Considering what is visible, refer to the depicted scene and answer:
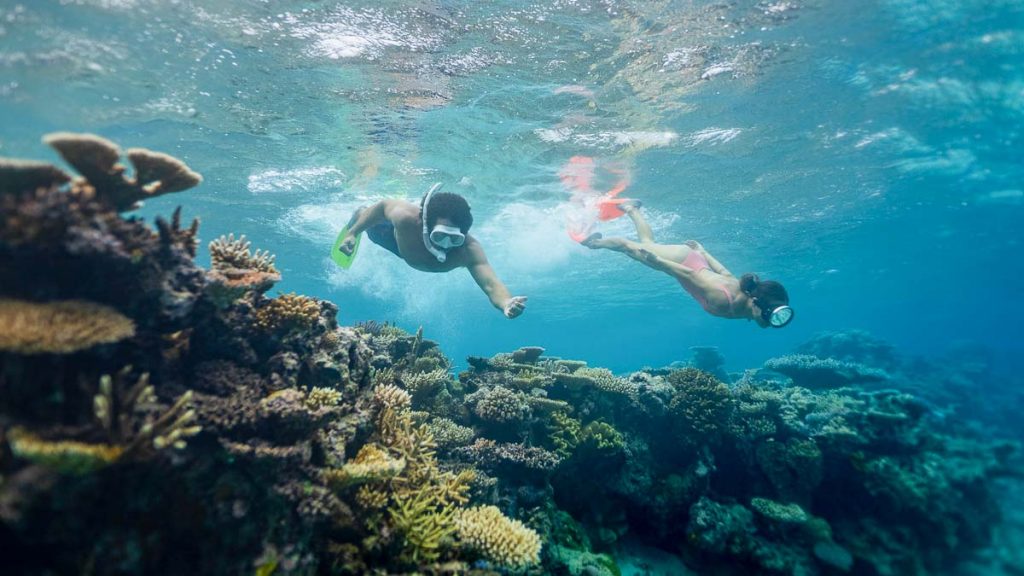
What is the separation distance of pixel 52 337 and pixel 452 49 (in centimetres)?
1113

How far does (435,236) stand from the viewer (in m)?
6.70

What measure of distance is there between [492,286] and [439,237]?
1239 mm

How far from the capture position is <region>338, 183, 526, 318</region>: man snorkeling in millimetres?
6770

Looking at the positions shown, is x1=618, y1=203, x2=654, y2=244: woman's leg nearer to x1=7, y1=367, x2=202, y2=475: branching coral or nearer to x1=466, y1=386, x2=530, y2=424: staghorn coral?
x1=466, y1=386, x2=530, y2=424: staghorn coral

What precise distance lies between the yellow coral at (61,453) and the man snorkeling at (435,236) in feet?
14.3

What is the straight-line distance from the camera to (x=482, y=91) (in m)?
13.2

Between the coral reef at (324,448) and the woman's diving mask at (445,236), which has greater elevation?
the woman's diving mask at (445,236)

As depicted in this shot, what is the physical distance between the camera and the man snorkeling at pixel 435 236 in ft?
22.2

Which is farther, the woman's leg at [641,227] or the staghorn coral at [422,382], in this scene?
the woman's leg at [641,227]

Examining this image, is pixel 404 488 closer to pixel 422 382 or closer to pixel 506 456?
pixel 506 456

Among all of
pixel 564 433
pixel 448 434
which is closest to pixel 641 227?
pixel 564 433

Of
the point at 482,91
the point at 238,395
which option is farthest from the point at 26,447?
the point at 482,91

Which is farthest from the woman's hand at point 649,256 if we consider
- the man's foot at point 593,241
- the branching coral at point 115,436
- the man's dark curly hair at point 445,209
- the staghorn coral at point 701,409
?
the branching coral at point 115,436

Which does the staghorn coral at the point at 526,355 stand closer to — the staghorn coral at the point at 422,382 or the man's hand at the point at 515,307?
the staghorn coral at the point at 422,382
